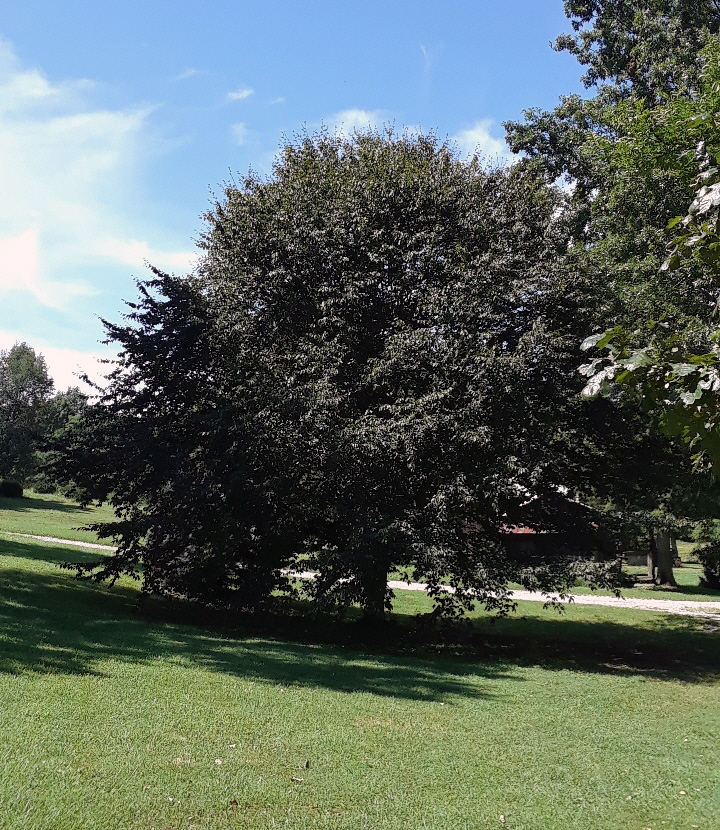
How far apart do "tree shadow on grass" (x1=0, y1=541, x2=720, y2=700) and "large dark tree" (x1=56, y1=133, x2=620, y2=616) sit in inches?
38.7

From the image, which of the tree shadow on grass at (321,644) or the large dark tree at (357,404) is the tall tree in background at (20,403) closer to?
the tree shadow on grass at (321,644)

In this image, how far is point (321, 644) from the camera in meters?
12.5

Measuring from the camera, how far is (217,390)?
1415cm

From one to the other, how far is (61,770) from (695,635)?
52.6 ft

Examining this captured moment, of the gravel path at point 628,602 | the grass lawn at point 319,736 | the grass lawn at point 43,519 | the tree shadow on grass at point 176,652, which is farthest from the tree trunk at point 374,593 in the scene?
the grass lawn at point 43,519

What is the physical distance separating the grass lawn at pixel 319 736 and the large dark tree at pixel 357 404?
2.03m

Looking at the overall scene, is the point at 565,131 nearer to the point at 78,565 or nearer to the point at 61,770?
the point at 78,565

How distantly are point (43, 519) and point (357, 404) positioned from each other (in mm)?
26304

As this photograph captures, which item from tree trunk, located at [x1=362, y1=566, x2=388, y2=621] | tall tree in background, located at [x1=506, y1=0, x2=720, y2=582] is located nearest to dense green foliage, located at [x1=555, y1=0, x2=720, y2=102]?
tall tree in background, located at [x1=506, y1=0, x2=720, y2=582]

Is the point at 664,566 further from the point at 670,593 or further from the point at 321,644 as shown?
the point at 321,644

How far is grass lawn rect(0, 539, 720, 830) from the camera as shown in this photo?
4492mm

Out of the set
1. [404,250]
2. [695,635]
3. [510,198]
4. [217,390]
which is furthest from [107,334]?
[695,635]

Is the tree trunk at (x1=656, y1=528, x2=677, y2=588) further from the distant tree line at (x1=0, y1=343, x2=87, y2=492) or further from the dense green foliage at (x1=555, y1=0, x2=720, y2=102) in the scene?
the distant tree line at (x1=0, y1=343, x2=87, y2=492)

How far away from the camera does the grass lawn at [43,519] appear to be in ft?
87.7
